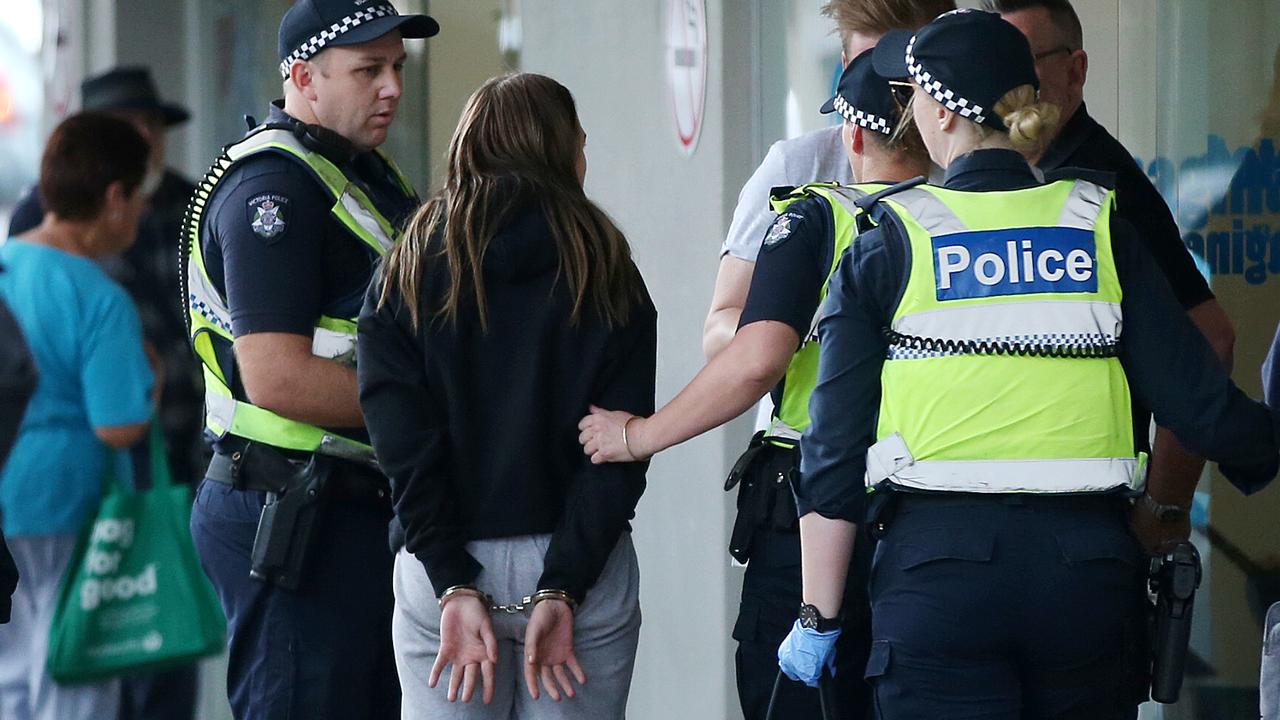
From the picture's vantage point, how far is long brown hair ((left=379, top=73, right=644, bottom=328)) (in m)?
2.63

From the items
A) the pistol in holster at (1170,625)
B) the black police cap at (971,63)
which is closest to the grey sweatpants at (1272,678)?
the pistol in holster at (1170,625)

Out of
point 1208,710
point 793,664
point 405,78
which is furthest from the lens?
point 405,78

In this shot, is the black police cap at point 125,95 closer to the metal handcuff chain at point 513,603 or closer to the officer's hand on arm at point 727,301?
the officer's hand on arm at point 727,301

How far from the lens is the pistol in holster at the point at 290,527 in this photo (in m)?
3.00

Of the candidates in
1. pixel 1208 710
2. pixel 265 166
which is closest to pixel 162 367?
pixel 265 166

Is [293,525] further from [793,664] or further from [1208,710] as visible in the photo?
[1208,710]

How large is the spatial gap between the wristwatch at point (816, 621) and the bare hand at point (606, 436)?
356 mm

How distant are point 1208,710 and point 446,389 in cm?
237

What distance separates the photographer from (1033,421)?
2354 mm

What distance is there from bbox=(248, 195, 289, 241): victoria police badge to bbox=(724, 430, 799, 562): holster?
2.95 feet

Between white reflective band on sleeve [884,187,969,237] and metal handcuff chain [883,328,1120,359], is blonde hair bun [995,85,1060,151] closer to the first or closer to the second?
white reflective band on sleeve [884,187,969,237]

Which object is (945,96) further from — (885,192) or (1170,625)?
(1170,625)

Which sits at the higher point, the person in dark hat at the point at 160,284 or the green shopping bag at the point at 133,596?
the person in dark hat at the point at 160,284

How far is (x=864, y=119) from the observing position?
2.89 m
